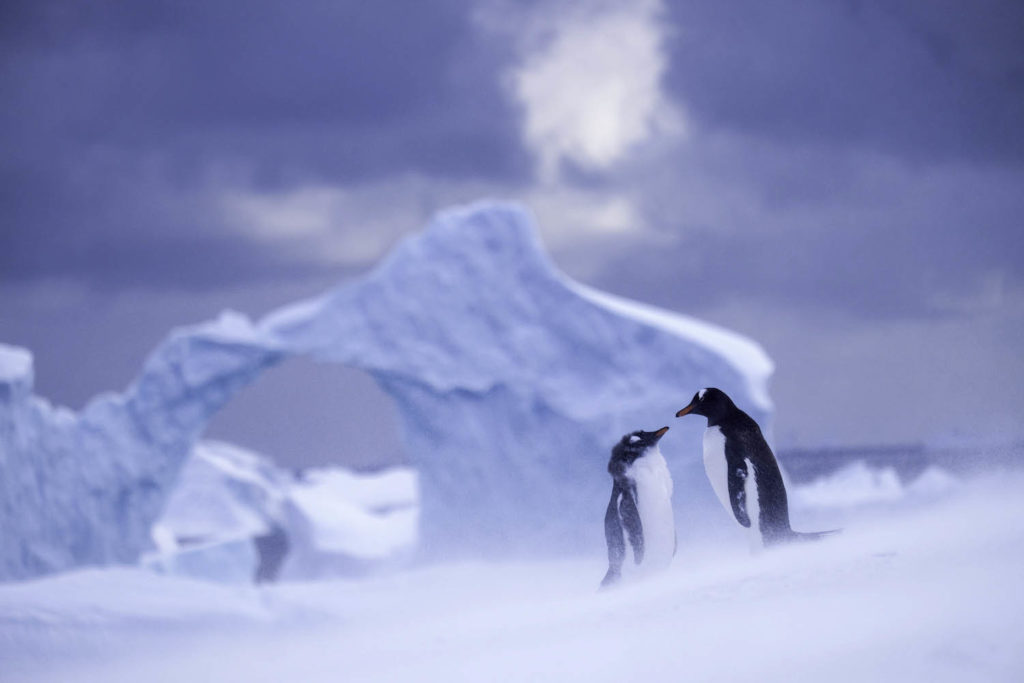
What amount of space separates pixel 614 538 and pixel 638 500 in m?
0.16

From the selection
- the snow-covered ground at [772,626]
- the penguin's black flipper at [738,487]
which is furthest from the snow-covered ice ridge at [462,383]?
the penguin's black flipper at [738,487]

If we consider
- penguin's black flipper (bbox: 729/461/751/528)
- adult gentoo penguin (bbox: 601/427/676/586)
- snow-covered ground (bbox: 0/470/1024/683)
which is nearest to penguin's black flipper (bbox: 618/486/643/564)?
adult gentoo penguin (bbox: 601/427/676/586)

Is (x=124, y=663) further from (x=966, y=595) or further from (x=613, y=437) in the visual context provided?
(x=613, y=437)

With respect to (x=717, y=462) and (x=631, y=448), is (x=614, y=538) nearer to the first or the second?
(x=631, y=448)

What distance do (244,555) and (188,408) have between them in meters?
4.51

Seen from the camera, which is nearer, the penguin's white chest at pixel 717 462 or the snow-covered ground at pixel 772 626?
the snow-covered ground at pixel 772 626

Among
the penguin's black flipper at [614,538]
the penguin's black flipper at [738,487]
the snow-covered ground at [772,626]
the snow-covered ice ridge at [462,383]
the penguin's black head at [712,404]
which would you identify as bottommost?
the snow-covered ground at [772,626]

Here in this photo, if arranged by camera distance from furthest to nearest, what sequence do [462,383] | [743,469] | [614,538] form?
[462,383], [614,538], [743,469]

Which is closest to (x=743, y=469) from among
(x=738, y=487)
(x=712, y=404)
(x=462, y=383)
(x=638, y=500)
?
(x=738, y=487)

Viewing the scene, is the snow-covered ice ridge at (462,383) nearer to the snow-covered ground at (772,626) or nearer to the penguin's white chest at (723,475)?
the snow-covered ground at (772,626)

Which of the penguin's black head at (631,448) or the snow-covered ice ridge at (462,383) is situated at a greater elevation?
the snow-covered ice ridge at (462,383)

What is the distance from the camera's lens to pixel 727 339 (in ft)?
36.8

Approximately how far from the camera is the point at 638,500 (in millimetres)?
2953

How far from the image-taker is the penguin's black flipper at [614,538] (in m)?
Answer: 2.99
